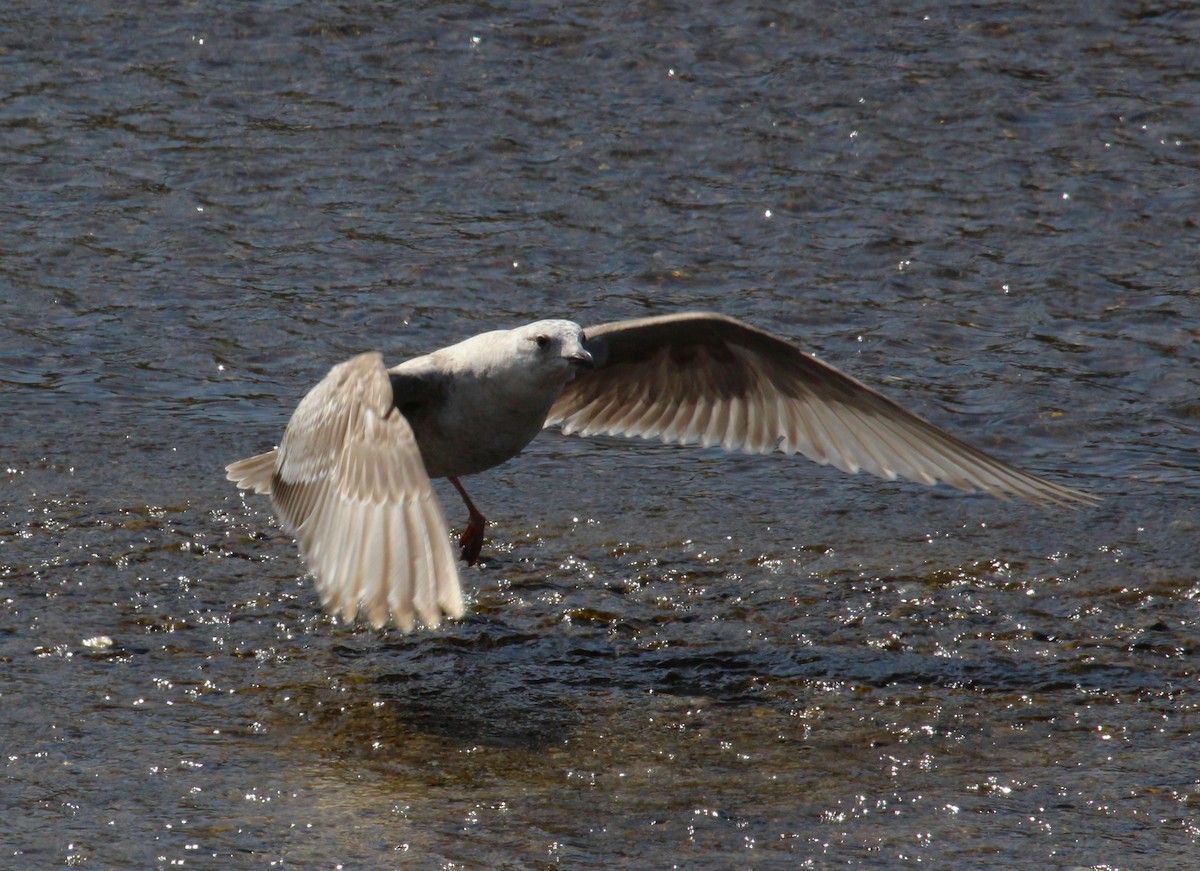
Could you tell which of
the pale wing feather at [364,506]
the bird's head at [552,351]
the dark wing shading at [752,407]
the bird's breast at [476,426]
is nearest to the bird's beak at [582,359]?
the bird's head at [552,351]

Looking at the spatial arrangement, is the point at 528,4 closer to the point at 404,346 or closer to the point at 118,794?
the point at 404,346

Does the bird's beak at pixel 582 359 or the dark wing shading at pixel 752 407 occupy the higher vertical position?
the bird's beak at pixel 582 359

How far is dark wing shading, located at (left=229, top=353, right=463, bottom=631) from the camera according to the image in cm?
452

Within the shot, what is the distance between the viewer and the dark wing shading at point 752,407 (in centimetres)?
651

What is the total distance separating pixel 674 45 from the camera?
11.5m

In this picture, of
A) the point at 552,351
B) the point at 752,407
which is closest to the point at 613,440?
the point at 752,407

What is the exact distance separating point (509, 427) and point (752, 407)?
53.1 inches

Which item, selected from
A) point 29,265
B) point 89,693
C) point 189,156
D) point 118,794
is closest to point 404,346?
point 29,265

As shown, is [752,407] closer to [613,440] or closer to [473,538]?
[613,440]

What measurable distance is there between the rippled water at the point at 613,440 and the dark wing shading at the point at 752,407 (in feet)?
0.87

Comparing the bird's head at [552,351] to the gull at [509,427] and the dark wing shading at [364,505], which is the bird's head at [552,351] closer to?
the gull at [509,427]

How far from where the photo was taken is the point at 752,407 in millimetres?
7082

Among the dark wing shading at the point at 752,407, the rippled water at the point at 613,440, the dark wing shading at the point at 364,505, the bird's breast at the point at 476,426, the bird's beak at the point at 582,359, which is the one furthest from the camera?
the dark wing shading at the point at 752,407

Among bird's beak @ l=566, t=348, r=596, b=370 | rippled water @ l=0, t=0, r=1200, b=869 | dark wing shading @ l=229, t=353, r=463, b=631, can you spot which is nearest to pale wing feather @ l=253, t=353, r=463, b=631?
dark wing shading @ l=229, t=353, r=463, b=631
